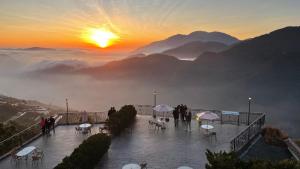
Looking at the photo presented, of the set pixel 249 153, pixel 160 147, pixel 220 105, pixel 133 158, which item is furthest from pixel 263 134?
pixel 220 105

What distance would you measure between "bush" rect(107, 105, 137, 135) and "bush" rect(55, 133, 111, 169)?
15.3ft

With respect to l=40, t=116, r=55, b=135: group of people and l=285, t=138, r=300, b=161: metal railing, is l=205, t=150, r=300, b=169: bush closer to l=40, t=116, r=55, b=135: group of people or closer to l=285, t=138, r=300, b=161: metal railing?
l=285, t=138, r=300, b=161: metal railing

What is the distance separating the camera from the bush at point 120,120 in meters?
24.6

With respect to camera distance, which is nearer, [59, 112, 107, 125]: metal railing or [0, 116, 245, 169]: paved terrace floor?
Result: [0, 116, 245, 169]: paved terrace floor

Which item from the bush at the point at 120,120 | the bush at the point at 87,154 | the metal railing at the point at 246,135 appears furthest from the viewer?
the bush at the point at 120,120

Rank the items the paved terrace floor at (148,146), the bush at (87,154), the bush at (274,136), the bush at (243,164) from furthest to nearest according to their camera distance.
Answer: the bush at (274,136) → the paved terrace floor at (148,146) → the bush at (87,154) → the bush at (243,164)

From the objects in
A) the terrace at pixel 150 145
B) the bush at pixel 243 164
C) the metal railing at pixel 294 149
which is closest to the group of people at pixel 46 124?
the terrace at pixel 150 145

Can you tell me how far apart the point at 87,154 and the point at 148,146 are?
6088mm

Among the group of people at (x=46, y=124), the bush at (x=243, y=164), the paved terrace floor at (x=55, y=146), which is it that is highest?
the group of people at (x=46, y=124)

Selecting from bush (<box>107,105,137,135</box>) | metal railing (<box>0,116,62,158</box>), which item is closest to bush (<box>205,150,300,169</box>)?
bush (<box>107,105,137,135</box>)

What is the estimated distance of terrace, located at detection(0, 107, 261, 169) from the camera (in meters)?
18.9

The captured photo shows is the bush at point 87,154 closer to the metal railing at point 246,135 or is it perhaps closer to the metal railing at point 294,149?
the metal railing at point 246,135

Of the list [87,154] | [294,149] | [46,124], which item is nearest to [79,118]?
[46,124]

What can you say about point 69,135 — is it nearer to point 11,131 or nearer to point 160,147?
point 11,131
